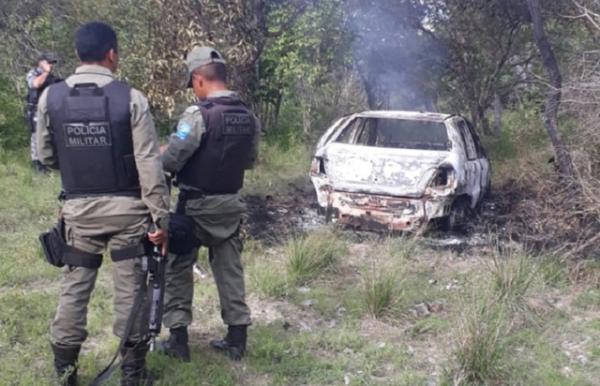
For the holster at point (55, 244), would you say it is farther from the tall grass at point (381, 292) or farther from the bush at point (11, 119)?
the bush at point (11, 119)

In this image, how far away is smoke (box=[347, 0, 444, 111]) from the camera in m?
12.0

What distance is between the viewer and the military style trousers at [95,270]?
376 cm

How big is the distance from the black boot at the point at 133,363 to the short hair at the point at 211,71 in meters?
1.58

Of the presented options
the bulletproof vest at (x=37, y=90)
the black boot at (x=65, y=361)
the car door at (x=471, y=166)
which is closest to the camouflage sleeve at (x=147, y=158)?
the black boot at (x=65, y=361)

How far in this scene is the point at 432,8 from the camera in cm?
1228

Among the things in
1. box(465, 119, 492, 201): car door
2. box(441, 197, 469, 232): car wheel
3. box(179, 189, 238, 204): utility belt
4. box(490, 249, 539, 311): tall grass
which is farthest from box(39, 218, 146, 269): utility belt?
box(465, 119, 492, 201): car door

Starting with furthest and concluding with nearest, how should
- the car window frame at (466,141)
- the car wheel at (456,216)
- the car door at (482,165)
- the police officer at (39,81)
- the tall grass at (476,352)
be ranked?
the police officer at (39,81)
the car door at (482,165)
the car window frame at (466,141)
the car wheel at (456,216)
the tall grass at (476,352)

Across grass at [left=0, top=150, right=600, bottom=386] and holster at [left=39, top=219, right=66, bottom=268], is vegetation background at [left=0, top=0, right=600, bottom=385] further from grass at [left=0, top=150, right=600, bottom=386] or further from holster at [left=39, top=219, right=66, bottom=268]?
holster at [left=39, top=219, right=66, bottom=268]

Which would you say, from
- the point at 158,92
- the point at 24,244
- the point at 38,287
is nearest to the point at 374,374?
the point at 38,287

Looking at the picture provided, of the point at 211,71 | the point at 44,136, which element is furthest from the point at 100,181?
the point at 211,71

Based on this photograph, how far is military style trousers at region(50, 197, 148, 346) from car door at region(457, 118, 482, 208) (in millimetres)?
4640

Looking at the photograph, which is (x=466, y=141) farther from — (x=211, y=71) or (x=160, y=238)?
(x=160, y=238)

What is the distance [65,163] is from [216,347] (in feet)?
5.12

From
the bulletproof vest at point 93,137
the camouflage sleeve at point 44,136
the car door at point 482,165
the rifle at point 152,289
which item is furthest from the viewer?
the car door at point 482,165
